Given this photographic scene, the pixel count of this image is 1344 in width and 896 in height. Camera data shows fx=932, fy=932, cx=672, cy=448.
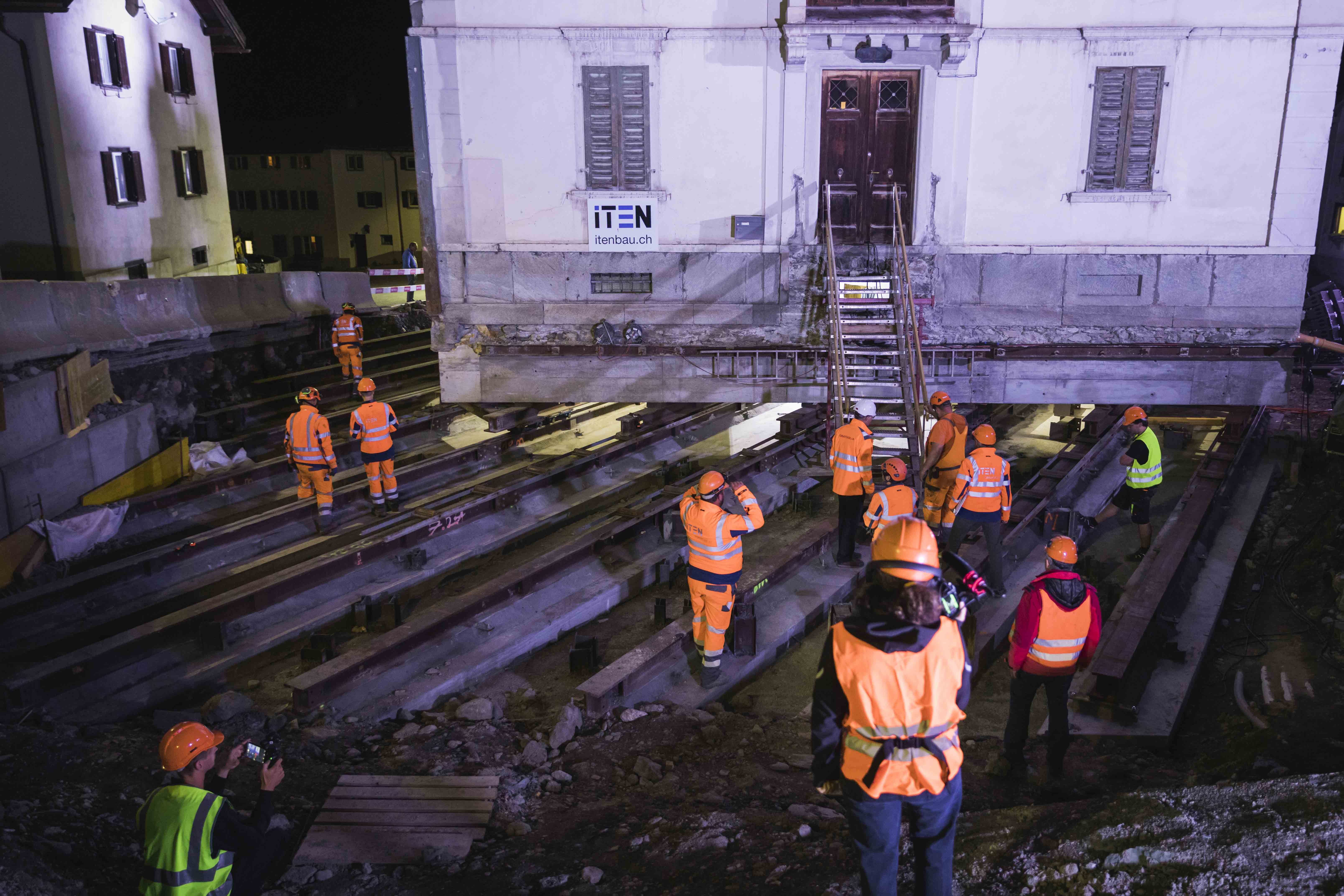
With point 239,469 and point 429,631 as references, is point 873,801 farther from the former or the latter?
point 239,469

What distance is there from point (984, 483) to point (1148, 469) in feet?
9.45

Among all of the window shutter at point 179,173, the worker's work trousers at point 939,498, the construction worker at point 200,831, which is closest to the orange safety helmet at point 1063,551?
the worker's work trousers at point 939,498

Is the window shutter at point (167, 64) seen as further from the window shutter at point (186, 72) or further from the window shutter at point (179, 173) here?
the window shutter at point (179, 173)

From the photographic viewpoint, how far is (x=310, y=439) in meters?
11.4

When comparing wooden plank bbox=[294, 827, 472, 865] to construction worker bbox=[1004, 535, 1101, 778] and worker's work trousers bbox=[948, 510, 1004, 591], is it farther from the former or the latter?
worker's work trousers bbox=[948, 510, 1004, 591]

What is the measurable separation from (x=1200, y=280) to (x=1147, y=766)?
30.0 feet

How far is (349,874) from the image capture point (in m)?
5.69

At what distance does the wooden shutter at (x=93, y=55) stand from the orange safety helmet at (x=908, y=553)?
2630cm

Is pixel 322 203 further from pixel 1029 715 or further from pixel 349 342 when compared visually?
pixel 1029 715

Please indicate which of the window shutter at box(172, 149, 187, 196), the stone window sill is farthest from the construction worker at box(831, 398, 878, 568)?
the window shutter at box(172, 149, 187, 196)

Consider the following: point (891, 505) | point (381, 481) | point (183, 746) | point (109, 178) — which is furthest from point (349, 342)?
point (183, 746)

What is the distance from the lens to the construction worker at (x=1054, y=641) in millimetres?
6270

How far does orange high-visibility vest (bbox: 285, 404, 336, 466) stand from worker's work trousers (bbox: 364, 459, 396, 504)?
1.87ft

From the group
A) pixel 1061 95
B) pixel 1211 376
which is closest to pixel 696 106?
pixel 1061 95
